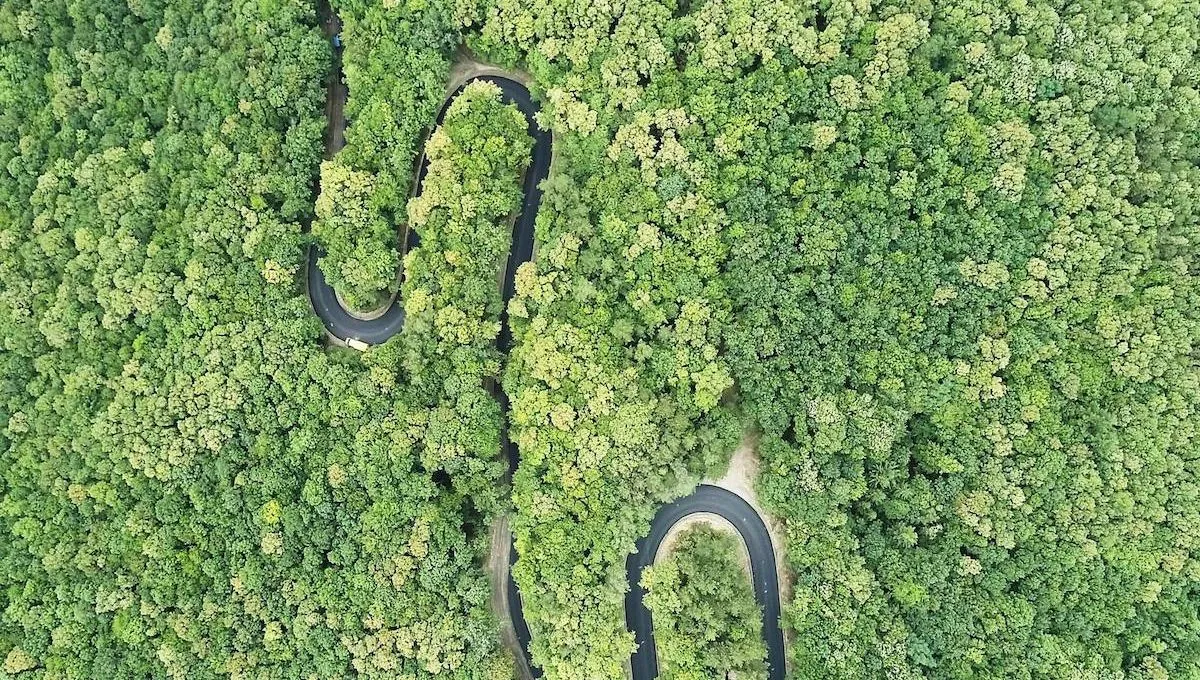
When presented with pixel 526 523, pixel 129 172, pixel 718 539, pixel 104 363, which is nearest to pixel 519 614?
pixel 526 523

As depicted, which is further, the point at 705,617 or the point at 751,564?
the point at 751,564

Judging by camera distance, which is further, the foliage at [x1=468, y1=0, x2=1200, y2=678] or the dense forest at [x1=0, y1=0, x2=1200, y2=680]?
the dense forest at [x1=0, y1=0, x2=1200, y2=680]

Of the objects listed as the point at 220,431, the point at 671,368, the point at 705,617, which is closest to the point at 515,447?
the point at 671,368

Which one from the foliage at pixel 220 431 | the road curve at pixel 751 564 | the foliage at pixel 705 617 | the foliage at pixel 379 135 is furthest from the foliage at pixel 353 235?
the foliage at pixel 705 617

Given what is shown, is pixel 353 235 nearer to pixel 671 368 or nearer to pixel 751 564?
pixel 671 368

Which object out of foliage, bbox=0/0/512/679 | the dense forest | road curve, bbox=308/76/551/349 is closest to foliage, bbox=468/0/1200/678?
the dense forest

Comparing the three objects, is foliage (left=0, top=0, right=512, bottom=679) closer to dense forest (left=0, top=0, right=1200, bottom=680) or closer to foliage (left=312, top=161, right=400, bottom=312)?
dense forest (left=0, top=0, right=1200, bottom=680)

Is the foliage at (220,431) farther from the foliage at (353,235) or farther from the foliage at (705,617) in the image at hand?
the foliage at (705,617)
